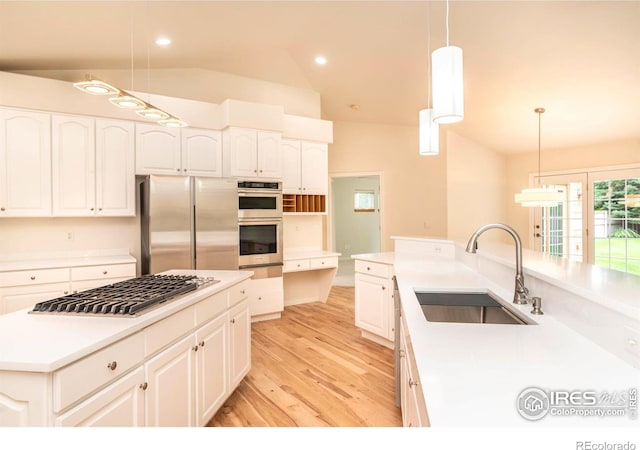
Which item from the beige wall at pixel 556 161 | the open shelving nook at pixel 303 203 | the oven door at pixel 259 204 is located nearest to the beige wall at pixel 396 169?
the open shelving nook at pixel 303 203

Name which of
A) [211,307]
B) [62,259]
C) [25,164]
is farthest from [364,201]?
[211,307]

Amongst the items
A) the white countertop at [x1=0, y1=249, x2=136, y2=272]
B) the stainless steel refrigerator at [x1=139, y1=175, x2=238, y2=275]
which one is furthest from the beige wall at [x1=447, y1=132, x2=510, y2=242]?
the white countertop at [x1=0, y1=249, x2=136, y2=272]

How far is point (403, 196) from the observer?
5.87 meters

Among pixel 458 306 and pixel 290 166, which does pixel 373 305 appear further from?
pixel 290 166

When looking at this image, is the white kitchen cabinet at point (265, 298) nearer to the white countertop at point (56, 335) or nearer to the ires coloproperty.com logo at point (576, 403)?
the white countertop at point (56, 335)

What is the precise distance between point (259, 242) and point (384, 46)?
249 centimetres

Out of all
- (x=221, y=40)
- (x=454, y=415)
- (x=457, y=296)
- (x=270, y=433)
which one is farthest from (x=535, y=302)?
(x=221, y=40)

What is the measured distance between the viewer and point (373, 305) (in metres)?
3.25

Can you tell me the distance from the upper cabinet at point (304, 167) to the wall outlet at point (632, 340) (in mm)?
3935

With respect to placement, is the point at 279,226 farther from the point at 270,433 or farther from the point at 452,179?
the point at 270,433

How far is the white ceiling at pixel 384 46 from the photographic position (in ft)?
8.60

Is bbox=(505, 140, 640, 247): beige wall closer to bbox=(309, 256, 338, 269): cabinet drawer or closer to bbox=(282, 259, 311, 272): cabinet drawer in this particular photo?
bbox=(309, 256, 338, 269): cabinet drawer

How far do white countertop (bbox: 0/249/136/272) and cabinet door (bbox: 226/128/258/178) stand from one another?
145 centimetres

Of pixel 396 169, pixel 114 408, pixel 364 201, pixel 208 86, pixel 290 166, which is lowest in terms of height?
pixel 114 408
